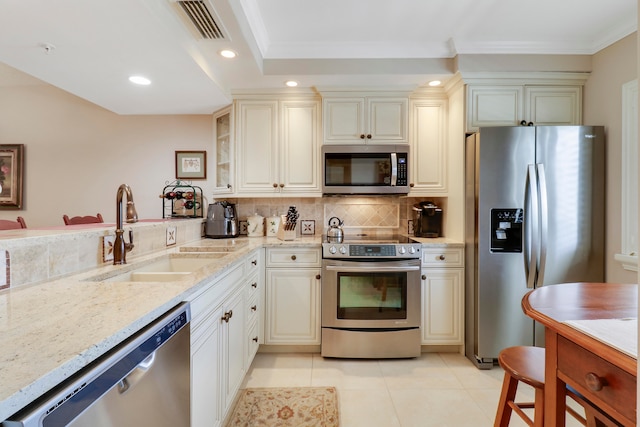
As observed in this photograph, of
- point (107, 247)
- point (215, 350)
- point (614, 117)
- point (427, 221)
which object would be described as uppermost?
point (614, 117)

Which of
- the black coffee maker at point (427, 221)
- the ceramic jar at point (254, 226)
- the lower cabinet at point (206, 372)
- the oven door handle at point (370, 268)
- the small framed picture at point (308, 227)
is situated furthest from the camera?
the small framed picture at point (308, 227)

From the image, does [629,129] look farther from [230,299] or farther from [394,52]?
[230,299]

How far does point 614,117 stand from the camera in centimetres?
224

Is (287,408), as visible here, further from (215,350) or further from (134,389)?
(134,389)

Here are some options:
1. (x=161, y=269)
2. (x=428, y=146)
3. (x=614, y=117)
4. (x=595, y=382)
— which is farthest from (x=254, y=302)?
(x=614, y=117)

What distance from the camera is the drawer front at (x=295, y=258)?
2520mm

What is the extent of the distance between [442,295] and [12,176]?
506 cm

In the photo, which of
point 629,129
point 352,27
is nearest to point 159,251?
point 352,27

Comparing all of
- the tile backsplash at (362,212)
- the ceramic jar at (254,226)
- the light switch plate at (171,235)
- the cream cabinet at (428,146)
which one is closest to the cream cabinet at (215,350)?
the light switch plate at (171,235)

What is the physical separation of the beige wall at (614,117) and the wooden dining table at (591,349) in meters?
1.40

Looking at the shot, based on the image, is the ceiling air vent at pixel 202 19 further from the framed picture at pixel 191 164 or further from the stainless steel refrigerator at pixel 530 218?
the stainless steel refrigerator at pixel 530 218

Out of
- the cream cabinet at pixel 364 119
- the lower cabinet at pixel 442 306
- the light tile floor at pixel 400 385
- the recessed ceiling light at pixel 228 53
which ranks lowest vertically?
the light tile floor at pixel 400 385

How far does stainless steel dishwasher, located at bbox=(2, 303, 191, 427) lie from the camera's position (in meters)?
0.56

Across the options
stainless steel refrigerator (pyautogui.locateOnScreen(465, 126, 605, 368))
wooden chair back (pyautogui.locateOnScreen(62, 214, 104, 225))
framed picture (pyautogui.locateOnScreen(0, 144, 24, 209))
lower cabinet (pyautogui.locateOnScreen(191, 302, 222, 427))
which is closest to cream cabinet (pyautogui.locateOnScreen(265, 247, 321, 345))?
lower cabinet (pyautogui.locateOnScreen(191, 302, 222, 427))
